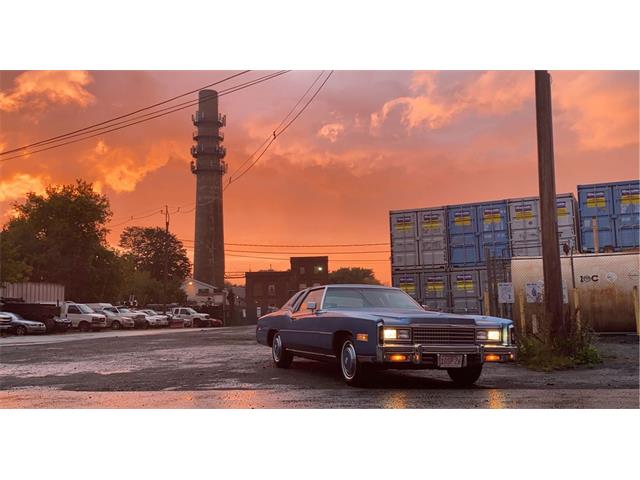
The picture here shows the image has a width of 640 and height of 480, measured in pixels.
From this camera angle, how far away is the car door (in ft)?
33.2

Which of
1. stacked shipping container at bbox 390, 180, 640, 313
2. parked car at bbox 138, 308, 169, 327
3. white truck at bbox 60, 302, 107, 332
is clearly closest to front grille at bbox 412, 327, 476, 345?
stacked shipping container at bbox 390, 180, 640, 313

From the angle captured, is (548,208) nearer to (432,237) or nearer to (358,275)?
(432,237)

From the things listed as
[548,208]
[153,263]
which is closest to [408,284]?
[548,208]

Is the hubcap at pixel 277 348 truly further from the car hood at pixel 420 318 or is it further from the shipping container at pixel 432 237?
the shipping container at pixel 432 237

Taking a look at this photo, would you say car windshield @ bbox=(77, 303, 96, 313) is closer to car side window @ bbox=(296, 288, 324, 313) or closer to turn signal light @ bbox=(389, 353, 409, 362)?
car side window @ bbox=(296, 288, 324, 313)

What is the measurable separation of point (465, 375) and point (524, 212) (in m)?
12.6

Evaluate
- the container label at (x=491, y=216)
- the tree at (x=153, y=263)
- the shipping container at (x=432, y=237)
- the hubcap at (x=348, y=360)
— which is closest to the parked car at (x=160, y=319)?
the tree at (x=153, y=263)

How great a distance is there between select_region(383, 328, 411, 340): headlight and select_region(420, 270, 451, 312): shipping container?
1284cm

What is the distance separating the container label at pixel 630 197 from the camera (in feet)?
64.7

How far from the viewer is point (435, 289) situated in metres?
21.4

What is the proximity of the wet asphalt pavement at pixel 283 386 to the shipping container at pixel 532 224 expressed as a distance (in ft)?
23.8
